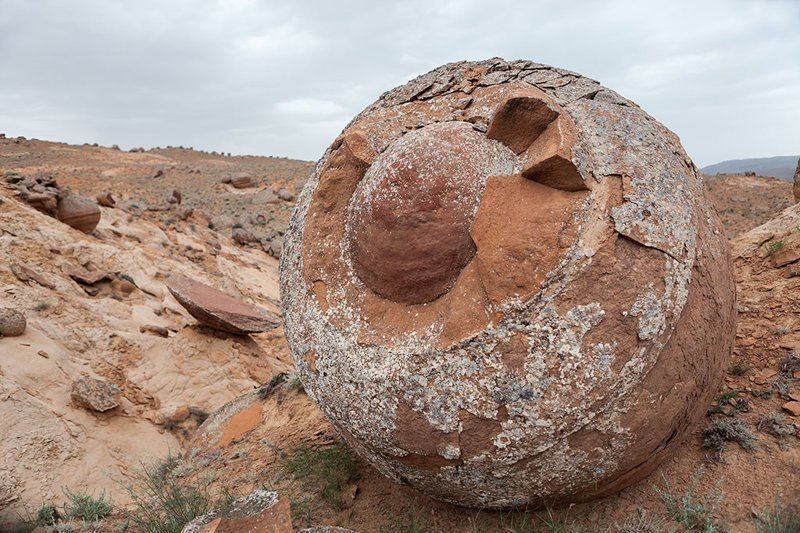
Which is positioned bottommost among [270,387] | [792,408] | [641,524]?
[270,387]

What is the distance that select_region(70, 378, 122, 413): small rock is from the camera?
5.29 meters

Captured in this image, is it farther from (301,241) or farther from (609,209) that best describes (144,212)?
(609,209)

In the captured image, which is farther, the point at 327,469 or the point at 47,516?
the point at 47,516

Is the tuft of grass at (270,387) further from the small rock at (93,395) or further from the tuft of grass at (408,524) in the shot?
the tuft of grass at (408,524)

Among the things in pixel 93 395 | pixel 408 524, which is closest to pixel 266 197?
pixel 93 395

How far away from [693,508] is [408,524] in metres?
1.45

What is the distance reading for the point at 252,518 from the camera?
2.47 metres

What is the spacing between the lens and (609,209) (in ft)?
7.93

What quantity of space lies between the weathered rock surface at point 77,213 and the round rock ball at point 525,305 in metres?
7.72

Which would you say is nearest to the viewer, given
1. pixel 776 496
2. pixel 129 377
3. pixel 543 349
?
pixel 543 349

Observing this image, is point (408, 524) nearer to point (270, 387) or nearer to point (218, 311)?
point (270, 387)

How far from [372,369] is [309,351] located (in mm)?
495

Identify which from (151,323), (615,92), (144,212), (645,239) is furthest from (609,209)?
(144,212)

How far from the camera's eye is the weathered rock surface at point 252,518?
7.91 feet
